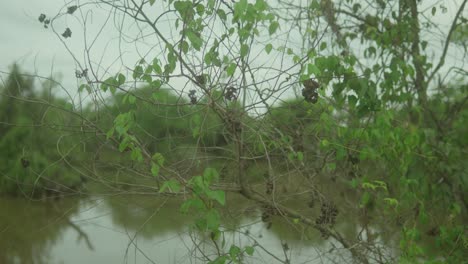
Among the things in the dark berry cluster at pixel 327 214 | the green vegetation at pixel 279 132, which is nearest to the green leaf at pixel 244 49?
the green vegetation at pixel 279 132

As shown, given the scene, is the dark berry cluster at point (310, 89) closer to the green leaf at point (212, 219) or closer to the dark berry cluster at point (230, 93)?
the dark berry cluster at point (230, 93)

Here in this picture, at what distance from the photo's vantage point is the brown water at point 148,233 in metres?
2.11

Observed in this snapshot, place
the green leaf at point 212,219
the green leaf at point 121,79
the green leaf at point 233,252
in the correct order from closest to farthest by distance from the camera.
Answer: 1. the green leaf at point 212,219
2. the green leaf at point 233,252
3. the green leaf at point 121,79

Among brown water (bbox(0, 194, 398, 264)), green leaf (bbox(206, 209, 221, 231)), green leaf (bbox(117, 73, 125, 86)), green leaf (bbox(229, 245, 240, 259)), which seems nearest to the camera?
green leaf (bbox(206, 209, 221, 231))

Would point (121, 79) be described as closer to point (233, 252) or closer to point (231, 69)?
point (231, 69)

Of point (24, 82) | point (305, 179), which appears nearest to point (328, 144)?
point (305, 179)

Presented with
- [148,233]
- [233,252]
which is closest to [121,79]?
[233,252]

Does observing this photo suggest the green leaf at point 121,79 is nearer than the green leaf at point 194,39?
No

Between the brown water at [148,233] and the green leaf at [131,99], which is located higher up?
the green leaf at [131,99]

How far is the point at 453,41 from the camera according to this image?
10.6 ft

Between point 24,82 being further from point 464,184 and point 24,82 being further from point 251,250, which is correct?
point 464,184

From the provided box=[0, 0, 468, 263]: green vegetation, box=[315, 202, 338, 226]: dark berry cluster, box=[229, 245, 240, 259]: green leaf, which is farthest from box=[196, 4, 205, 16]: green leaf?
box=[315, 202, 338, 226]: dark berry cluster

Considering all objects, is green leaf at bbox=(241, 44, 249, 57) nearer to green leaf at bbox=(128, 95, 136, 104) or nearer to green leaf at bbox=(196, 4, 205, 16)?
green leaf at bbox=(196, 4, 205, 16)

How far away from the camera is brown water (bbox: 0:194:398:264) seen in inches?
83.0
